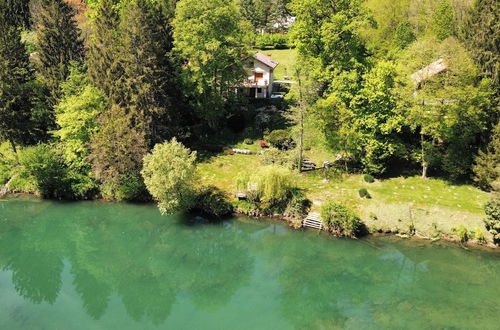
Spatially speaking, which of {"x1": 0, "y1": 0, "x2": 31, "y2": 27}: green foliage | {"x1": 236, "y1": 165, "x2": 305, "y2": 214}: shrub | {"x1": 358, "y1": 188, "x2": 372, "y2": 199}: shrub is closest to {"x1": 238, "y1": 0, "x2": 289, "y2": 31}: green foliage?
{"x1": 0, "y1": 0, "x2": 31, "y2": 27}: green foliage

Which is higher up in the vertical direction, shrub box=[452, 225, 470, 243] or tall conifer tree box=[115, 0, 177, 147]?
tall conifer tree box=[115, 0, 177, 147]

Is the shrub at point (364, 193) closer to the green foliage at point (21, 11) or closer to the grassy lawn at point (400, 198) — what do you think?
the grassy lawn at point (400, 198)

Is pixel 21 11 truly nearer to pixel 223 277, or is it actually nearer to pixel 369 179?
pixel 223 277

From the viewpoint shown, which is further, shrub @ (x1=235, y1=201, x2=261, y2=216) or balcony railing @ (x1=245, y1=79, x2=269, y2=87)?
balcony railing @ (x1=245, y1=79, x2=269, y2=87)

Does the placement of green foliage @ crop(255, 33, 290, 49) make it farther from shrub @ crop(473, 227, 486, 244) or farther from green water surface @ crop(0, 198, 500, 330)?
shrub @ crop(473, 227, 486, 244)

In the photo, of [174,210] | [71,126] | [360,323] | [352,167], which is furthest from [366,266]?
[71,126]

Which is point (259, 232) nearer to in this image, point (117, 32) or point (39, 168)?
point (39, 168)
